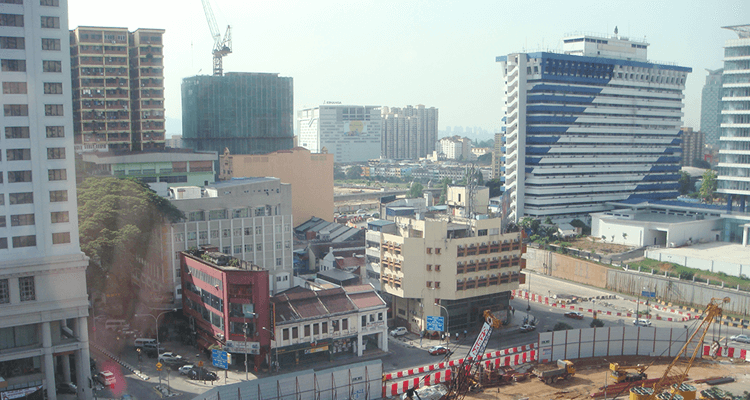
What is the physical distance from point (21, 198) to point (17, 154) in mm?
2393

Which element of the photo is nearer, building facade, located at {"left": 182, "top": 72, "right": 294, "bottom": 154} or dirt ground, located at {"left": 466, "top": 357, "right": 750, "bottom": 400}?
dirt ground, located at {"left": 466, "top": 357, "right": 750, "bottom": 400}

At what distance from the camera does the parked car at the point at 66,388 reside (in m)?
36.3

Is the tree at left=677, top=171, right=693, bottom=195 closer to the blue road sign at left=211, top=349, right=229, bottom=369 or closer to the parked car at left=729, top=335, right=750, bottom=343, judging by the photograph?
the parked car at left=729, top=335, right=750, bottom=343

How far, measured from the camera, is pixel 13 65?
35094 mm

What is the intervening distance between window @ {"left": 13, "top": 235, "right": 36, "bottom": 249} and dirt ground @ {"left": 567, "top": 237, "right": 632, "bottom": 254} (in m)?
54.7

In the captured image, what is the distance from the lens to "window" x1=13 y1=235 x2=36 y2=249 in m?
35.5

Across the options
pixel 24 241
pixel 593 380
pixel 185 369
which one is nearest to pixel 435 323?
pixel 593 380

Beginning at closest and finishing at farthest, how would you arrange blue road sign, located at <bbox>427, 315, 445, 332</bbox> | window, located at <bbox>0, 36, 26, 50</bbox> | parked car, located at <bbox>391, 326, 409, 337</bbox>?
1. window, located at <bbox>0, 36, 26, 50</bbox>
2. blue road sign, located at <bbox>427, 315, 445, 332</bbox>
3. parked car, located at <bbox>391, 326, 409, 337</bbox>

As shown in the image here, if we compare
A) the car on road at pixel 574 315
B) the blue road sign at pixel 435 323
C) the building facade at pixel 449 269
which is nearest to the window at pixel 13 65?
the building facade at pixel 449 269

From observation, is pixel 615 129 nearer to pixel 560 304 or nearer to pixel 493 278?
pixel 560 304

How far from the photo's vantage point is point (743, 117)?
2808 inches

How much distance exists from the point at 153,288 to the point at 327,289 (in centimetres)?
1404

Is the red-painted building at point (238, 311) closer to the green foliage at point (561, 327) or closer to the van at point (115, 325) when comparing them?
the van at point (115, 325)

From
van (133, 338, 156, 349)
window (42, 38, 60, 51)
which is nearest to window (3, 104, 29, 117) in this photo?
window (42, 38, 60, 51)
